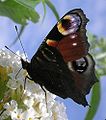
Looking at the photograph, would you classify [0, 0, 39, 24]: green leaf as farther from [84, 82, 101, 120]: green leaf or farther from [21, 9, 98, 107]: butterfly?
[84, 82, 101, 120]: green leaf

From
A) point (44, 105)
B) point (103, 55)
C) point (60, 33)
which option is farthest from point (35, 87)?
point (103, 55)

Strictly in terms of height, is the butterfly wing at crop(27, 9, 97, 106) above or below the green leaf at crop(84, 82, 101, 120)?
above

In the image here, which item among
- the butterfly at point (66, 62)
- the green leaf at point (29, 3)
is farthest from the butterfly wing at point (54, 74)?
the green leaf at point (29, 3)

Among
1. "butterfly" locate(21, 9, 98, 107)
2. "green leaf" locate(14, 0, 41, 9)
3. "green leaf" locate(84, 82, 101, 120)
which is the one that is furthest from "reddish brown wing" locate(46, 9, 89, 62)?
"green leaf" locate(84, 82, 101, 120)

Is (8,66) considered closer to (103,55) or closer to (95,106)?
(95,106)

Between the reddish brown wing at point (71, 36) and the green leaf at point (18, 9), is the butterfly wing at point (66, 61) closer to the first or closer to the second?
the reddish brown wing at point (71, 36)

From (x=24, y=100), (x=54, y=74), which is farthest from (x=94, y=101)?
(x=24, y=100)

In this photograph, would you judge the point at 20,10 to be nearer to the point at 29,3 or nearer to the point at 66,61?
the point at 29,3
